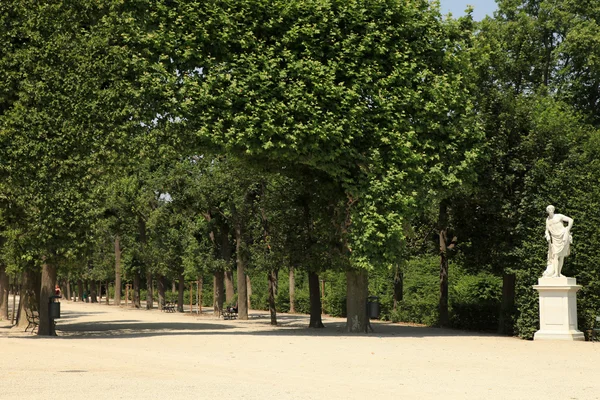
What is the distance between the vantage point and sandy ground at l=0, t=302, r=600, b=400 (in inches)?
452

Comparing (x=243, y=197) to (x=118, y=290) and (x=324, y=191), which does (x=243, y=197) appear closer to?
(x=324, y=191)

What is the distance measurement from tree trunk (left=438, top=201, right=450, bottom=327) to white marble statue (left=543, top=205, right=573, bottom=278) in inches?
266

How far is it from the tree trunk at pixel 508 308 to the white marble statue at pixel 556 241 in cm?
339

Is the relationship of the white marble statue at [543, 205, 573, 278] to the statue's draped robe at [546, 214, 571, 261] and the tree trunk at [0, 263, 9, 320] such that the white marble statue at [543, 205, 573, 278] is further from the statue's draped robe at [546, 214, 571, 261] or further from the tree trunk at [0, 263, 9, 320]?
the tree trunk at [0, 263, 9, 320]

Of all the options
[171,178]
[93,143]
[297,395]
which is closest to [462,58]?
[93,143]

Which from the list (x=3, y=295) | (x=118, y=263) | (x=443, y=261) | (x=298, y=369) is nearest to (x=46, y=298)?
(x=298, y=369)

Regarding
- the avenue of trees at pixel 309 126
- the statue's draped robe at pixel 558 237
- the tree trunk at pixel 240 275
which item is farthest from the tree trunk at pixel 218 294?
the statue's draped robe at pixel 558 237

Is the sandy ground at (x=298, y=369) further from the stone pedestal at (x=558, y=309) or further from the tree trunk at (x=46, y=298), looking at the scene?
the tree trunk at (x=46, y=298)

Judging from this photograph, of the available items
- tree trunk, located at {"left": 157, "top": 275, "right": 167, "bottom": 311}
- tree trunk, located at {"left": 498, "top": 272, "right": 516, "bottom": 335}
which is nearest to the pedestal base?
tree trunk, located at {"left": 498, "top": 272, "right": 516, "bottom": 335}

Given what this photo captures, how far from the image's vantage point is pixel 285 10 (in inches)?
1018

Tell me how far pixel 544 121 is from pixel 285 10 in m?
10.4

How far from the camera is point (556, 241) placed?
83.7 feet

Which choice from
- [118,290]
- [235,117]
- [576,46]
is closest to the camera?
[235,117]

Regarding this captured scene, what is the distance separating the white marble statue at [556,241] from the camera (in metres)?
25.3
